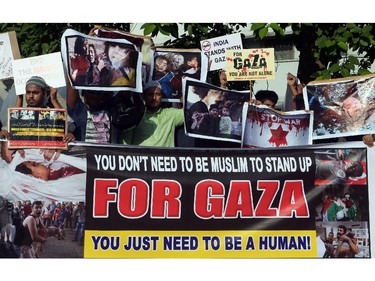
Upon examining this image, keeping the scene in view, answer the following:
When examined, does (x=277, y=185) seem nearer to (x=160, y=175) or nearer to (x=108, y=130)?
(x=160, y=175)

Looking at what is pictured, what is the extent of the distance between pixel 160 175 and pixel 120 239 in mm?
699

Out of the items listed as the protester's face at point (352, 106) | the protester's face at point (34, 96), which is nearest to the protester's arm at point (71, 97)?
the protester's face at point (34, 96)

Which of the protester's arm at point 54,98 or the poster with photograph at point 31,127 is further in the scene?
the protester's arm at point 54,98

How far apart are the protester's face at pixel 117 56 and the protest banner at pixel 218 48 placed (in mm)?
1261

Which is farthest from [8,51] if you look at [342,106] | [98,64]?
[342,106]

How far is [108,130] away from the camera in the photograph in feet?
25.5

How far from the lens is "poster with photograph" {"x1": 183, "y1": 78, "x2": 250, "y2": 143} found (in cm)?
795

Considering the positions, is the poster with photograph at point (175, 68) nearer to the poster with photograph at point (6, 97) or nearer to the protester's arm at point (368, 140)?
the poster with photograph at point (6, 97)

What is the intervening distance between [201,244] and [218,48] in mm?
2415

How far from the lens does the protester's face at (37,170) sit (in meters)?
7.53

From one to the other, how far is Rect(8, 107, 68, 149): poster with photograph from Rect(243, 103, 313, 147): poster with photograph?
1.81 meters

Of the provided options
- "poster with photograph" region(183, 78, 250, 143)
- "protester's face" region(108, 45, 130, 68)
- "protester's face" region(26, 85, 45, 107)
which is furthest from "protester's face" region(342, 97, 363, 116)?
"protester's face" region(26, 85, 45, 107)

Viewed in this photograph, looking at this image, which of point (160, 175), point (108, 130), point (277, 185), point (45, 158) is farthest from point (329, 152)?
point (45, 158)

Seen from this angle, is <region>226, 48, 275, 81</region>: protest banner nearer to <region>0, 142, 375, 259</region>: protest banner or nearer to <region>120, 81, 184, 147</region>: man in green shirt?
<region>120, 81, 184, 147</region>: man in green shirt
